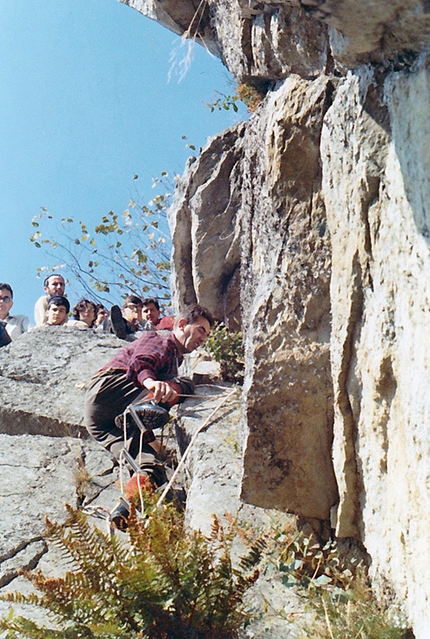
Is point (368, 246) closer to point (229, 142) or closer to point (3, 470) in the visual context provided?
point (3, 470)

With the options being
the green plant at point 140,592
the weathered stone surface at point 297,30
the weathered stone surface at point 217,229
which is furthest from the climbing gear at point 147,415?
the weathered stone surface at point 217,229

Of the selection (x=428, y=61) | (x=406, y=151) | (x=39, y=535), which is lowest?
(x=39, y=535)

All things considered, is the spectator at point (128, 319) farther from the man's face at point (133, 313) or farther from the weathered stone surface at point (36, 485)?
the weathered stone surface at point (36, 485)

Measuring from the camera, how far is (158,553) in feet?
11.2

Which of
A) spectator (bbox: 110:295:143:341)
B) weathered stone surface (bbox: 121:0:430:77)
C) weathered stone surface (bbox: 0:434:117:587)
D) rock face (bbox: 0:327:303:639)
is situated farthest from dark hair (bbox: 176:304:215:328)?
spectator (bbox: 110:295:143:341)

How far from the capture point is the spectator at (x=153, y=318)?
951 cm

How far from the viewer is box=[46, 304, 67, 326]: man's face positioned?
33.4 feet

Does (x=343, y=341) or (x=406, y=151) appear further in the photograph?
(x=343, y=341)

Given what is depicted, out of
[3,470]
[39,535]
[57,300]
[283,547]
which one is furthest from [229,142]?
[283,547]

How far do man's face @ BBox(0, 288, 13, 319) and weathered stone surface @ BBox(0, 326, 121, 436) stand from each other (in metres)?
0.69

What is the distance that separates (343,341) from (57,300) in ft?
22.9

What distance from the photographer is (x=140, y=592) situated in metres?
3.34

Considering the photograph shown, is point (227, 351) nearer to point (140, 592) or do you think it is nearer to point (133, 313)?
point (133, 313)

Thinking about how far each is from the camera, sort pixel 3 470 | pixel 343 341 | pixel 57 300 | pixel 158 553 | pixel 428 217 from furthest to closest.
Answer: pixel 57 300, pixel 3 470, pixel 343 341, pixel 158 553, pixel 428 217
